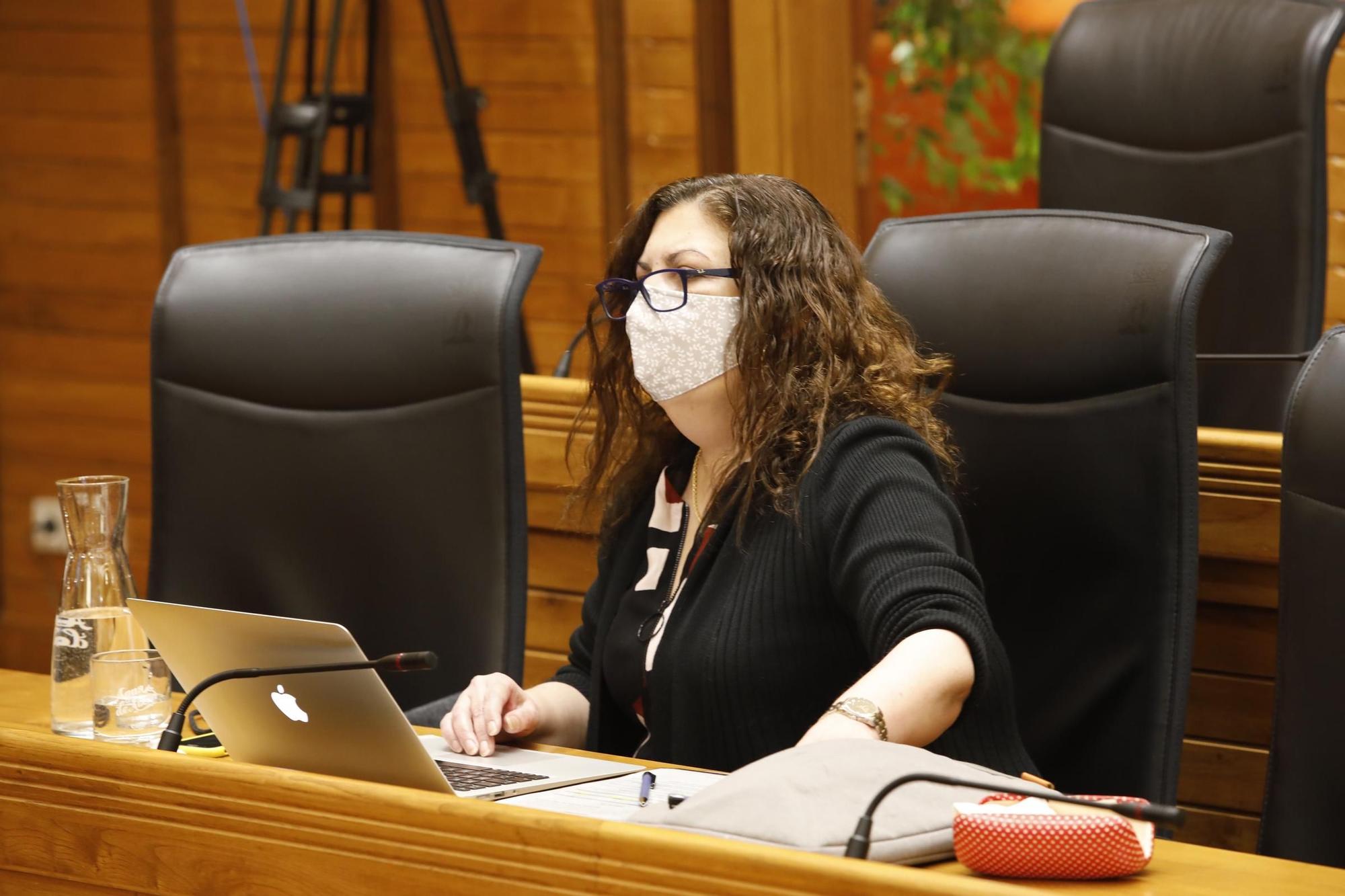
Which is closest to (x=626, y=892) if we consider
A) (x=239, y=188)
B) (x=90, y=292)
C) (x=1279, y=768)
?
(x=1279, y=768)

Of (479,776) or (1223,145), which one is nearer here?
(479,776)

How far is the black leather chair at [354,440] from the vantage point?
71.6 inches

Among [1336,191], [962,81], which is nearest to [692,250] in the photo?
[1336,191]

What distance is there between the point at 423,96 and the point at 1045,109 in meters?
1.57

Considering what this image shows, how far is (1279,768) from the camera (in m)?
1.41

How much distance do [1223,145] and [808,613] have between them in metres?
1.32

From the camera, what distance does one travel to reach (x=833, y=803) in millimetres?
1006

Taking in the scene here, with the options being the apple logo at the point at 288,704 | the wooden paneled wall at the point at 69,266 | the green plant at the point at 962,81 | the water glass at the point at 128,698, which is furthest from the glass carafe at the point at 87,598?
the wooden paneled wall at the point at 69,266

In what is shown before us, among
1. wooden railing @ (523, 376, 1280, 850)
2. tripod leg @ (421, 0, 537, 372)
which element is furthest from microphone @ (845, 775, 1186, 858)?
tripod leg @ (421, 0, 537, 372)

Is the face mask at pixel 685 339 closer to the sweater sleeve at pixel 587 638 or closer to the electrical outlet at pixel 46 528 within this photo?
the sweater sleeve at pixel 587 638

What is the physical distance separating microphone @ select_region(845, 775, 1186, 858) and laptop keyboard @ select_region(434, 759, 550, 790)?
385mm

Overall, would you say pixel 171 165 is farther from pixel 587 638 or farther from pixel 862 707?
pixel 862 707

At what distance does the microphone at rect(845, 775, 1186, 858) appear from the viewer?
0.96 m

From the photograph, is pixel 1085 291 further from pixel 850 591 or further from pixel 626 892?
pixel 626 892
